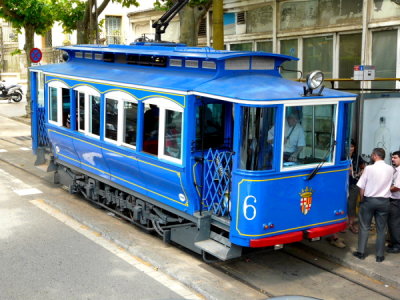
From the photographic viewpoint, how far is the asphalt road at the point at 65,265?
7004 mm

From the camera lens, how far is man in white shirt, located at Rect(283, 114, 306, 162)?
709 cm

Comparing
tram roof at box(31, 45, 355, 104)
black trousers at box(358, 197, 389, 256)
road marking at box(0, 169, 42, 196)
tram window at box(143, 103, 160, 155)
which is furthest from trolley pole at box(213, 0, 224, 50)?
road marking at box(0, 169, 42, 196)

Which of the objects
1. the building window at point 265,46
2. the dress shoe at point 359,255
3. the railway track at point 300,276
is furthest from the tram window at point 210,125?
the building window at point 265,46

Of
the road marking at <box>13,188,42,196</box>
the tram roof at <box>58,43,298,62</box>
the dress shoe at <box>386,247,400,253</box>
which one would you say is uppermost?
the tram roof at <box>58,43,298,62</box>

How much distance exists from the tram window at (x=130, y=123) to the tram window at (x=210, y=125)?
57.3 inches

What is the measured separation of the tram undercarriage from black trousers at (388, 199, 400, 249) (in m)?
2.52

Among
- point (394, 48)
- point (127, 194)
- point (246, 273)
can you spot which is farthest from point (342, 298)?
point (394, 48)

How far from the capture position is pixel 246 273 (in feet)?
25.3

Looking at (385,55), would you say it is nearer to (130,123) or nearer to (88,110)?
(130,123)

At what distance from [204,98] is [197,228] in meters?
1.85

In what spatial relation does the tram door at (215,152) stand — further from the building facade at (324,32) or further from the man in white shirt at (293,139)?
the building facade at (324,32)

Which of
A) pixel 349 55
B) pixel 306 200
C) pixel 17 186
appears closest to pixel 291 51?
pixel 349 55

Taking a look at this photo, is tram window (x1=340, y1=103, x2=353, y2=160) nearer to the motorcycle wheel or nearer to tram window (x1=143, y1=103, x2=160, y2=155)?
tram window (x1=143, y1=103, x2=160, y2=155)

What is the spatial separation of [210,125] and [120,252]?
2433 millimetres
